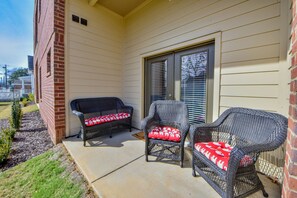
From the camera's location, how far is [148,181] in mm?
1632

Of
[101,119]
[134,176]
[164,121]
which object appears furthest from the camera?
[101,119]

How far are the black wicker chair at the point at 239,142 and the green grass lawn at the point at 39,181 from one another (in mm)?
1448

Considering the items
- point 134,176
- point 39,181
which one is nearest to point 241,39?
point 134,176

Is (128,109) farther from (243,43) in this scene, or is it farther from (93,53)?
(243,43)

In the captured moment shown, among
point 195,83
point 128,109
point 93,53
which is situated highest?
point 93,53

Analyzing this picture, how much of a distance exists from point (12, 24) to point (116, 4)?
24.4 metres

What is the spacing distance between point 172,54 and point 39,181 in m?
3.11

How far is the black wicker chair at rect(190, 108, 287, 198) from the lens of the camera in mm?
1193

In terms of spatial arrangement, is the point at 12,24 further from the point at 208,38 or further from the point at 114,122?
the point at 208,38

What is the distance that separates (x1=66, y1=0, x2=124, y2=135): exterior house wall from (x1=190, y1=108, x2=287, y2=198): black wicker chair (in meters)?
2.71

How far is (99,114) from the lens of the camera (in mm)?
3529

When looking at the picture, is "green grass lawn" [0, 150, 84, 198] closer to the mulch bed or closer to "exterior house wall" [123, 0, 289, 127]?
the mulch bed

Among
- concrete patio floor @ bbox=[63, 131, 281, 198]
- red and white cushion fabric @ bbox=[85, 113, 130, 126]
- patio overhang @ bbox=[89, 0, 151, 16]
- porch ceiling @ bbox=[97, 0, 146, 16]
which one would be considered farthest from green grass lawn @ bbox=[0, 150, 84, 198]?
porch ceiling @ bbox=[97, 0, 146, 16]

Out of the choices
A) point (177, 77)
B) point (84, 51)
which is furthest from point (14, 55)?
point (177, 77)
